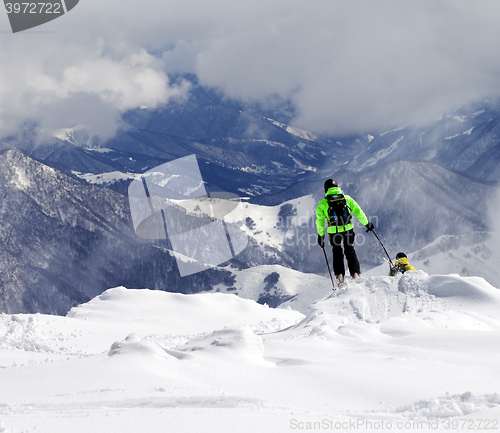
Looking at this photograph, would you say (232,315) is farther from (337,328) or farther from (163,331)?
(337,328)

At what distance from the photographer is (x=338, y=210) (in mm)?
16594

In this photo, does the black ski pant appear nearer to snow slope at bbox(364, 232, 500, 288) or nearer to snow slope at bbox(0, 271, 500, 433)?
snow slope at bbox(0, 271, 500, 433)

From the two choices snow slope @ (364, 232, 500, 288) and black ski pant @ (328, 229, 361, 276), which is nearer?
black ski pant @ (328, 229, 361, 276)

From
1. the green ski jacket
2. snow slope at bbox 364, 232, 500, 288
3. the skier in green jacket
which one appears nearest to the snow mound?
the skier in green jacket

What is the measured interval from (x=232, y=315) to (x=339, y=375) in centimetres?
2274

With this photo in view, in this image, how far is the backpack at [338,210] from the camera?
1652cm

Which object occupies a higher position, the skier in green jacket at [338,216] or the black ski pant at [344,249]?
the skier in green jacket at [338,216]

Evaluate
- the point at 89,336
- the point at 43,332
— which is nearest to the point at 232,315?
the point at 89,336

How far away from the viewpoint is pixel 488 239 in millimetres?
196375

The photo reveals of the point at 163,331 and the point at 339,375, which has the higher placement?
the point at 339,375

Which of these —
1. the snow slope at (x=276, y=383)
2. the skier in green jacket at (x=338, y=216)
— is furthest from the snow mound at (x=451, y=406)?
the skier in green jacket at (x=338, y=216)

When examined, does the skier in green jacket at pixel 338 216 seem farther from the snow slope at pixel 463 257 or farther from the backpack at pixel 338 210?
the snow slope at pixel 463 257

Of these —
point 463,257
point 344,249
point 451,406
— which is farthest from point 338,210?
point 463,257

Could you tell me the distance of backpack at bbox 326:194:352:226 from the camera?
16.5 m
